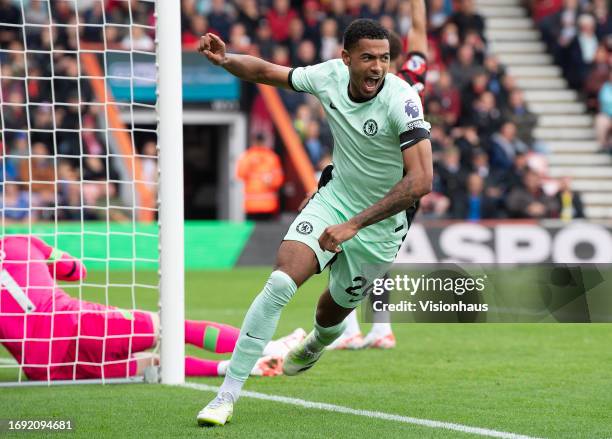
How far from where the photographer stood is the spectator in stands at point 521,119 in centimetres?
2136

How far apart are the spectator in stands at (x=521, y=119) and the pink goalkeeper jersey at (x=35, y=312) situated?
1475cm

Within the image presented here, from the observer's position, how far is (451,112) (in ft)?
67.8

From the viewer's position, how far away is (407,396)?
694 cm

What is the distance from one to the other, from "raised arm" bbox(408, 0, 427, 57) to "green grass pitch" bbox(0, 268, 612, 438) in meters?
2.24

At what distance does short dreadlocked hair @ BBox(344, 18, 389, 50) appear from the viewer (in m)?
6.09

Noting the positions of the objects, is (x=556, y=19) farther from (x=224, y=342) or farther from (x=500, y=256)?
(x=224, y=342)

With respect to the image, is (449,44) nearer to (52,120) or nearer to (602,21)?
(602,21)

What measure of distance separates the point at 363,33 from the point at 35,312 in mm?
2828

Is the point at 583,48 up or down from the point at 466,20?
down

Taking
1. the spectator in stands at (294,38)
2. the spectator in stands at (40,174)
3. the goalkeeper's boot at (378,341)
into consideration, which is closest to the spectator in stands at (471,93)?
the spectator in stands at (294,38)

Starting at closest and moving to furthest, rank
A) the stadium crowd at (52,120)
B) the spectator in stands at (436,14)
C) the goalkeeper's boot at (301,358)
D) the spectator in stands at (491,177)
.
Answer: the goalkeeper's boot at (301,358) < the stadium crowd at (52,120) < the spectator in stands at (491,177) < the spectator in stands at (436,14)

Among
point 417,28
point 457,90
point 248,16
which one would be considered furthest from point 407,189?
point 248,16

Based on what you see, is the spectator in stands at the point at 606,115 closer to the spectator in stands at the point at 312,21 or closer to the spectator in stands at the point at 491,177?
the spectator in stands at the point at 491,177

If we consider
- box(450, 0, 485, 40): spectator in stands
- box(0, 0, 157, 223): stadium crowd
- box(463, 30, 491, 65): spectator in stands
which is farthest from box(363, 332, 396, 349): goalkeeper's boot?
box(450, 0, 485, 40): spectator in stands
